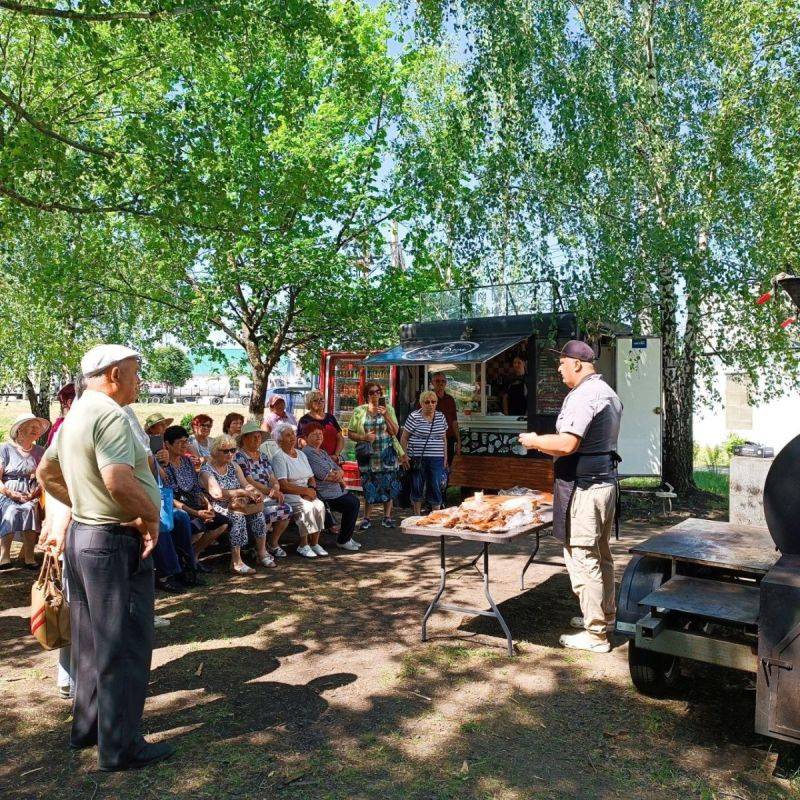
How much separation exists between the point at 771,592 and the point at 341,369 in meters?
9.99

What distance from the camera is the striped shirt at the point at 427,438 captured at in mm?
8617

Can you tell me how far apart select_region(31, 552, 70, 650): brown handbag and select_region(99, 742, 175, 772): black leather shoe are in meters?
0.69

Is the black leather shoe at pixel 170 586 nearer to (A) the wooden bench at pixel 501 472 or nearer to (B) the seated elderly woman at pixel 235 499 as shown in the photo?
(B) the seated elderly woman at pixel 235 499

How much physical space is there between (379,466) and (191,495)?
274cm

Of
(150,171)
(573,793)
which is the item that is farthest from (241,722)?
(150,171)

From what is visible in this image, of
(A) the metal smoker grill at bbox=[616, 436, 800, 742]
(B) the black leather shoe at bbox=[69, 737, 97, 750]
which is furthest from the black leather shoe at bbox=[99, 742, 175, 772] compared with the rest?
(A) the metal smoker grill at bbox=[616, 436, 800, 742]

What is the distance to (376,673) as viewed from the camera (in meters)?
4.15

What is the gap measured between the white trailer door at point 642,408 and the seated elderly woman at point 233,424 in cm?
557

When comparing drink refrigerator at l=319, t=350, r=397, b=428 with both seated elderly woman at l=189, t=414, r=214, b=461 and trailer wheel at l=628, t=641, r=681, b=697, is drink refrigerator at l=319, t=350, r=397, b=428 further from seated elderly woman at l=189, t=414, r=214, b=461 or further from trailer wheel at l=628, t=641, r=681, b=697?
trailer wheel at l=628, t=641, r=681, b=697

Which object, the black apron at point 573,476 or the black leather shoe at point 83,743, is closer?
the black leather shoe at point 83,743

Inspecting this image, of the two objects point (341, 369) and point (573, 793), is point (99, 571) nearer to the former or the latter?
point (573, 793)

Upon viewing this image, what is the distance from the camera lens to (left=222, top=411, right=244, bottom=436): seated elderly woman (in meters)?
7.28

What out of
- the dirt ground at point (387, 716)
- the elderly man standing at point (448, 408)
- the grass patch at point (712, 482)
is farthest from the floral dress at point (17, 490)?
the grass patch at point (712, 482)

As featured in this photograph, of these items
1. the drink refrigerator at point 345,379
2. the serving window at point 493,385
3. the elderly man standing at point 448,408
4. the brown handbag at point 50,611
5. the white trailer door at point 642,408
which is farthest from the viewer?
the drink refrigerator at point 345,379
